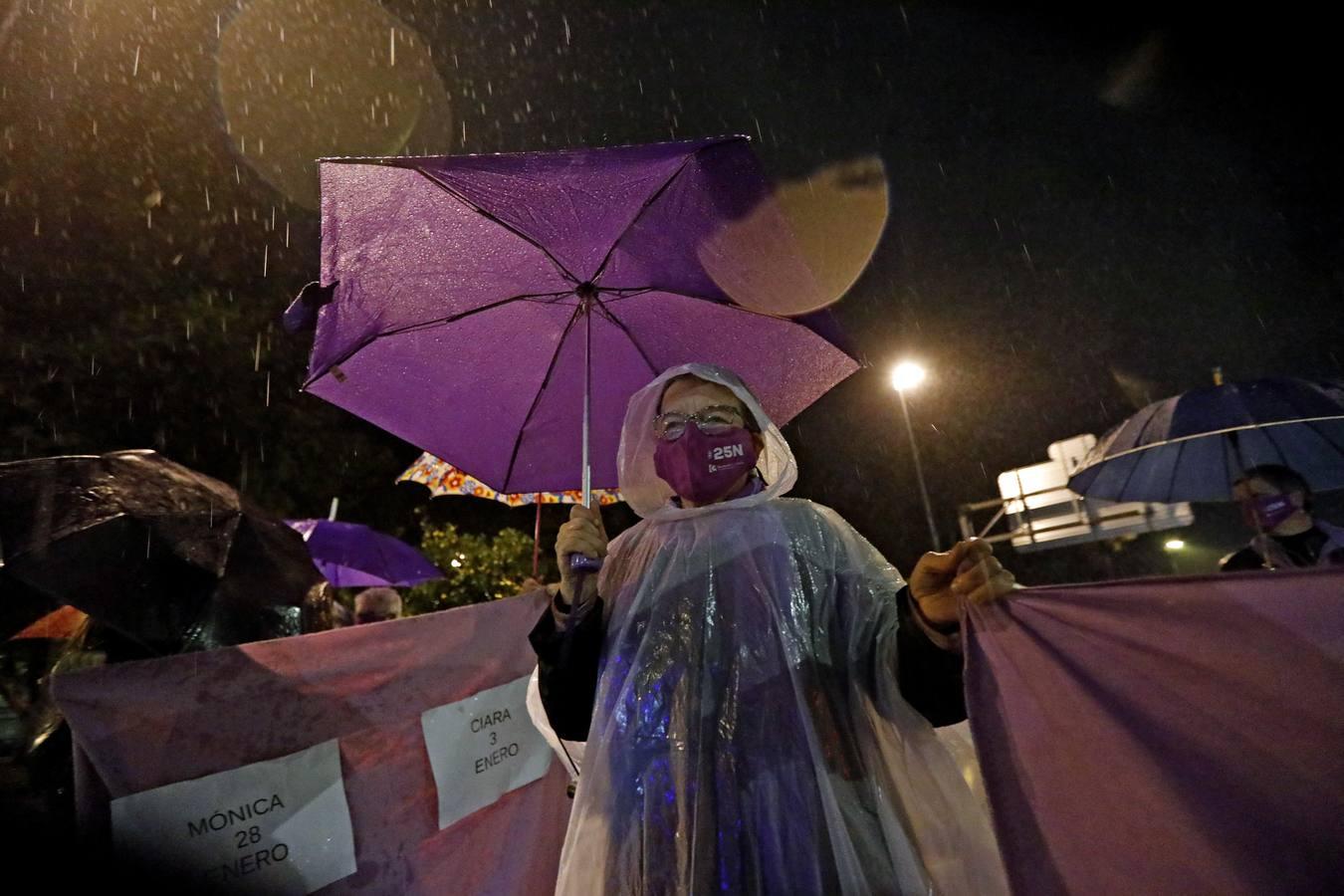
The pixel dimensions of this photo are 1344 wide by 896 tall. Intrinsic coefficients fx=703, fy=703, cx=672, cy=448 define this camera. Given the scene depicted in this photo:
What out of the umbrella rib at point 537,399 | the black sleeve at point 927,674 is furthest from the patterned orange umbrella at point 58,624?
the black sleeve at point 927,674

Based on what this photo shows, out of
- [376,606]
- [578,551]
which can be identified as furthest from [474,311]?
[376,606]

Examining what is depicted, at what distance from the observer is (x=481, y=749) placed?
2791 millimetres

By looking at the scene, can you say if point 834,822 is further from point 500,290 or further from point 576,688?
point 500,290

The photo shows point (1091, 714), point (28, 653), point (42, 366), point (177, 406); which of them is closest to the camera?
point (1091, 714)

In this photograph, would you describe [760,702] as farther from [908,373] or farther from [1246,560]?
[908,373]

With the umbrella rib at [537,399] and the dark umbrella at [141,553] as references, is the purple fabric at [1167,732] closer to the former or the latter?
the umbrella rib at [537,399]

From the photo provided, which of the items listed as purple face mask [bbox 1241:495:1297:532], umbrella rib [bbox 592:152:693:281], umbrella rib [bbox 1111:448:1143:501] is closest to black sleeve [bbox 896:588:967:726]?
umbrella rib [bbox 592:152:693:281]

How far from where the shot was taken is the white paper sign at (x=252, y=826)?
185 centimetres

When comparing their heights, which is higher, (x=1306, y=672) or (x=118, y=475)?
(x=118, y=475)

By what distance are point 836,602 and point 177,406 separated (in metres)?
8.85

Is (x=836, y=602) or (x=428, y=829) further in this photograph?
(x=428, y=829)

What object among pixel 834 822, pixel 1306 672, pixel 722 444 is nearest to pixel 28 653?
pixel 722 444

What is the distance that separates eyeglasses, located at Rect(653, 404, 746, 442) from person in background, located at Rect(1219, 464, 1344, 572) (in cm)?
328

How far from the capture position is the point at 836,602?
1768 mm
